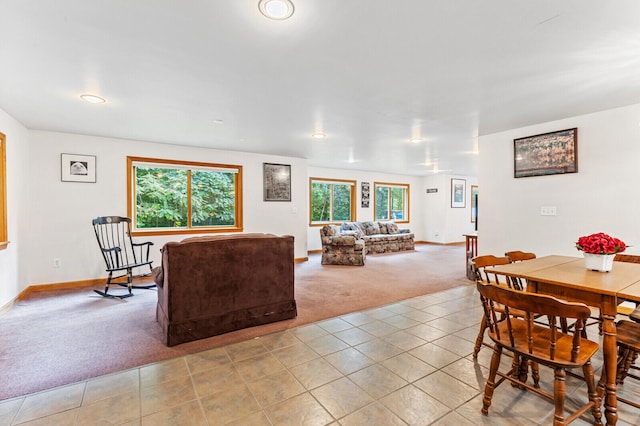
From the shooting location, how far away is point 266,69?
8.32ft

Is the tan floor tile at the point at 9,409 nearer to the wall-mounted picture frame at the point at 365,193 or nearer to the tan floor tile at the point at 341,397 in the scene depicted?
the tan floor tile at the point at 341,397

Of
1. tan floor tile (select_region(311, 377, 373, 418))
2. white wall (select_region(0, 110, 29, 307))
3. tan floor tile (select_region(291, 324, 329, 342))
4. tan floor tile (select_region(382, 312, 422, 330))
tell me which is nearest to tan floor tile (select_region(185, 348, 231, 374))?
tan floor tile (select_region(291, 324, 329, 342))

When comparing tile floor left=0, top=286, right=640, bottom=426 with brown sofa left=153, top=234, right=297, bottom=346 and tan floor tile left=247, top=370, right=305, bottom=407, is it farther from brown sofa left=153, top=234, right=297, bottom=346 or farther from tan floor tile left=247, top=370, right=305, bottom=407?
brown sofa left=153, top=234, right=297, bottom=346

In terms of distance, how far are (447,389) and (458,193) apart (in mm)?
9138

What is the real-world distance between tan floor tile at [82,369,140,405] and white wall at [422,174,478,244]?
9.39m

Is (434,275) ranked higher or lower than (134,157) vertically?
lower

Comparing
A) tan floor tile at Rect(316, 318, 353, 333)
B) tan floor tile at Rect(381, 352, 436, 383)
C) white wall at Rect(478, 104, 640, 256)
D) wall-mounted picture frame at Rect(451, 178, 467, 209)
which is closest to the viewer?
tan floor tile at Rect(381, 352, 436, 383)

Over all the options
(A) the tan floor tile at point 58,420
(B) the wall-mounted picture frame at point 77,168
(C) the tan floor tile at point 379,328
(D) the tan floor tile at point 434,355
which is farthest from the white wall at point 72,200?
(D) the tan floor tile at point 434,355

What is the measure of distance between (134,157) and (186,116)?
76.1 inches

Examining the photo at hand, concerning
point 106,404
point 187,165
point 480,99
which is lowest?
point 106,404

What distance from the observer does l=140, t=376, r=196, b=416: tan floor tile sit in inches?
A: 72.0

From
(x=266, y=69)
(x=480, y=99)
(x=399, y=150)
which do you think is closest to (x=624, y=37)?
(x=480, y=99)

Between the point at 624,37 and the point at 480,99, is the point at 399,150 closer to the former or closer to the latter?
the point at 480,99

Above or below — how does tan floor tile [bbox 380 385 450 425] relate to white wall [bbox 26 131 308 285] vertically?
below
